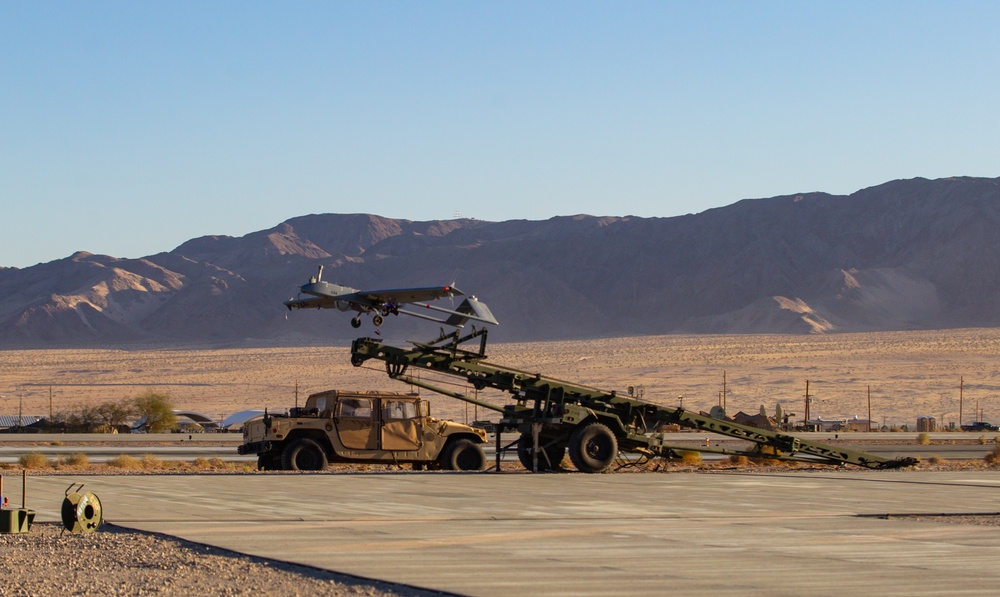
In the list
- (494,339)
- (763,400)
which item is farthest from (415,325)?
(763,400)

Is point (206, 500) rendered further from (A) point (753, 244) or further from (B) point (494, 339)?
(A) point (753, 244)

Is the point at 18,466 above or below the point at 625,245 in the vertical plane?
below

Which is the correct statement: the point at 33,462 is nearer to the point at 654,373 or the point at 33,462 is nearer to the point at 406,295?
the point at 406,295

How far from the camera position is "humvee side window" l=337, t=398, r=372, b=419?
2509 centimetres

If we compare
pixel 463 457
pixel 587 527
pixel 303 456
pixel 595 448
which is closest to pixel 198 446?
pixel 303 456

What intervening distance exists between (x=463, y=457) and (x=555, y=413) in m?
2.25

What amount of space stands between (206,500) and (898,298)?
152780 mm

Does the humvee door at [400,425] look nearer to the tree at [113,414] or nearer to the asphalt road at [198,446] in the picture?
the asphalt road at [198,446]

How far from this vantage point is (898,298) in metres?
161

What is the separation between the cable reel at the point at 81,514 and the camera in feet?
47.1

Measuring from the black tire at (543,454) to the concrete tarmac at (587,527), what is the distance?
1078mm

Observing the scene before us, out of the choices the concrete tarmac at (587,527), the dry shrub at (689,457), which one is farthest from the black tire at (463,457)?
the dry shrub at (689,457)

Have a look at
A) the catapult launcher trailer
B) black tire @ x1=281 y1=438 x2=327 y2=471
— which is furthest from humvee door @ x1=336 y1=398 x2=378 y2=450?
the catapult launcher trailer

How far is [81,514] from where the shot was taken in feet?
47.3
